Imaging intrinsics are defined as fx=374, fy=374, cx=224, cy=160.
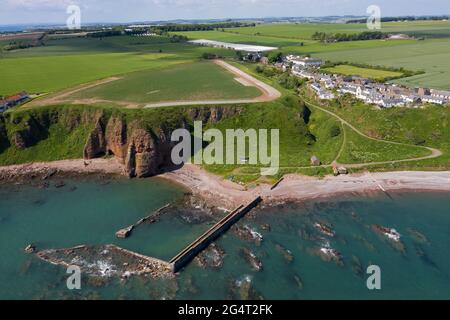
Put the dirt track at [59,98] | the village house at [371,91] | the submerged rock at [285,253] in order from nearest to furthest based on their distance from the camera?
the submerged rock at [285,253]
the dirt track at [59,98]
the village house at [371,91]

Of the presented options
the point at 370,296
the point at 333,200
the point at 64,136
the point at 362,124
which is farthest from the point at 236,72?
the point at 370,296

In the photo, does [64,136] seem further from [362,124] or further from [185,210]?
[362,124]

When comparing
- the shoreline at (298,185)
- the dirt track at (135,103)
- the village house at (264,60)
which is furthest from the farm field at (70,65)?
the shoreline at (298,185)

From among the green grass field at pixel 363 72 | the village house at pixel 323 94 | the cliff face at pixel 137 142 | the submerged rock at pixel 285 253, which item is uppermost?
the green grass field at pixel 363 72

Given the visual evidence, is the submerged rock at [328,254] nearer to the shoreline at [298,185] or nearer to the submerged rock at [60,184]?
the shoreline at [298,185]

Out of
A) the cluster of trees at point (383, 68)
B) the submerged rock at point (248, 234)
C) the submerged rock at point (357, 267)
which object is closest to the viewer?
the submerged rock at point (357, 267)

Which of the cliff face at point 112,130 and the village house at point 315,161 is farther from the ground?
the cliff face at point 112,130

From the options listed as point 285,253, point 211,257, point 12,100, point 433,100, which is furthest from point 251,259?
point 12,100
